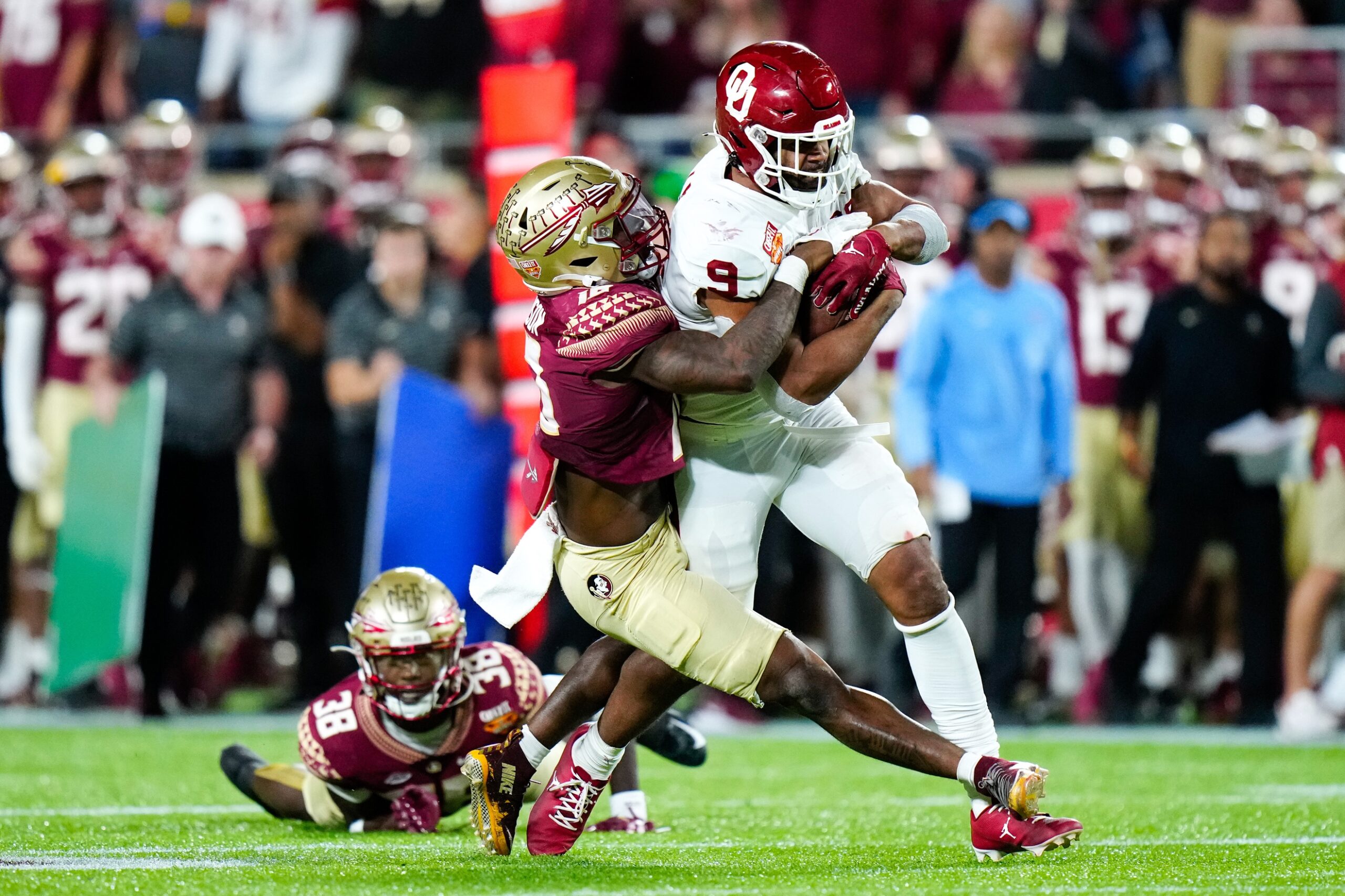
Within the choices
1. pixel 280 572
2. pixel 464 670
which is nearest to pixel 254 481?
pixel 280 572

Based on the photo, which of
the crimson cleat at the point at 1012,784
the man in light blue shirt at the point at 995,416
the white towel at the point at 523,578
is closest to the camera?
the crimson cleat at the point at 1012,784

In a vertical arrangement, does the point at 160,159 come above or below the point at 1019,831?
above

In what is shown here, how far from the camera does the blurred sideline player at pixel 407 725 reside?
4984mm

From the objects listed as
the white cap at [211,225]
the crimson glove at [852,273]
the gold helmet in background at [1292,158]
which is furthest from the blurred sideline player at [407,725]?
the gold helmet in background at [1292,158]

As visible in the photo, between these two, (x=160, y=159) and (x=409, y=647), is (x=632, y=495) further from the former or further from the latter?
(x=160, y=159)

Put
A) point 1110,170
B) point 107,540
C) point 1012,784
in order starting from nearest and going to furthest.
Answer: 1. point 1012,784
2. point 107,540
3. point 1110,170

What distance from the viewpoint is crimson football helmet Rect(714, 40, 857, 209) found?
441 cm

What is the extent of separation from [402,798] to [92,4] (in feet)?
25.1

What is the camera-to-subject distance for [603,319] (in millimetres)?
4344

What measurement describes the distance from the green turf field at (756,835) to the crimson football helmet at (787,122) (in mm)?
1442

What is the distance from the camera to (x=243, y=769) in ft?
17.5

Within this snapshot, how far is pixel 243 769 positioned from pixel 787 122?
7.19 feet

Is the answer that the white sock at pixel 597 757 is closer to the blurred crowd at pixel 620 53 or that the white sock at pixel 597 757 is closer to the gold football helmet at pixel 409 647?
the gold football helmet at pixel 409 647

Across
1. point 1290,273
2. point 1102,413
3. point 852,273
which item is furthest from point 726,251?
point 1290,273
